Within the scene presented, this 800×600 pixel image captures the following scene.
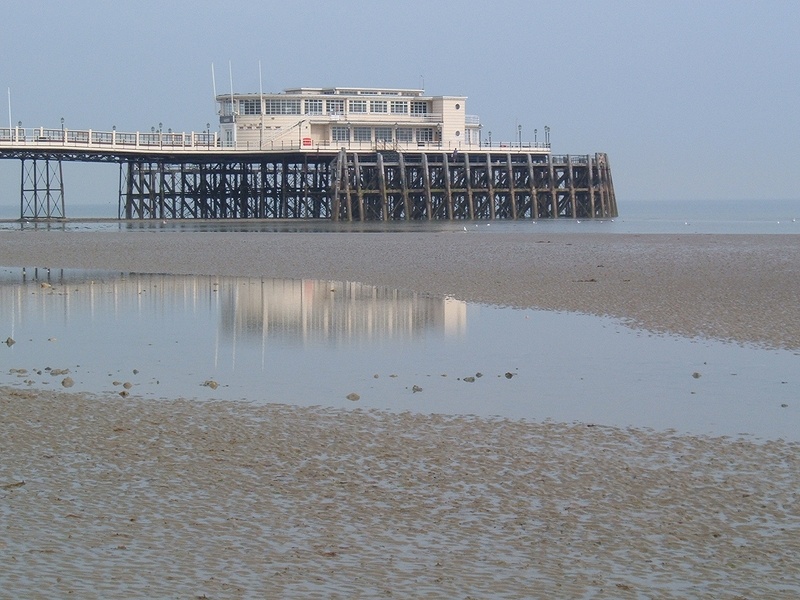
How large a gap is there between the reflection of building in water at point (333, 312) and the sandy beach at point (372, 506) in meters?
5.87

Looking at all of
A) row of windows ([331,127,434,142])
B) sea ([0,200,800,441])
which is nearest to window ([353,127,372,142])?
row of windows ([331,127,434,142])

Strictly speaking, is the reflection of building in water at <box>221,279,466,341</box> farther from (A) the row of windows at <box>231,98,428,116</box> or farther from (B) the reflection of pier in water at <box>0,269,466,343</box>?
(A) the row of windows at <box>231,98,428,116</box>

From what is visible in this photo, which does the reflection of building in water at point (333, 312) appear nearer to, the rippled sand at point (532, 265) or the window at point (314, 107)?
the rippled sand at point (532, 265)

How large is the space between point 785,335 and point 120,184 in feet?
205

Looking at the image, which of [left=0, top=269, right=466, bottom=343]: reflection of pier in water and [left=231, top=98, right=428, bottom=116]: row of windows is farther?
[left=231, top=98, right=428, bottom=116]: row of windows

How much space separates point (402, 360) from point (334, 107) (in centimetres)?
5631

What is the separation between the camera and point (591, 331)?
17.7m

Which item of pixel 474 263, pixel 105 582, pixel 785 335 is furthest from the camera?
pixel 474 263

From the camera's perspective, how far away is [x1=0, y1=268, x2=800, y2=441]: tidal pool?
12.2 m

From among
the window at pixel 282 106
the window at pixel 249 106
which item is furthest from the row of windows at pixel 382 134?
the window at pixel 249 106

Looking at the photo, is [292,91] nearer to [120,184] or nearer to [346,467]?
[120,184]

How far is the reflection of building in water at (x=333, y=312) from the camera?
18.0m

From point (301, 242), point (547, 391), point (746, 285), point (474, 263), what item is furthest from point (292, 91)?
point (547, 391)

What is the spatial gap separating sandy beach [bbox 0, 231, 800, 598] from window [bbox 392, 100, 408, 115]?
198 ft
